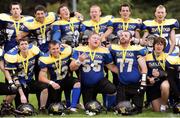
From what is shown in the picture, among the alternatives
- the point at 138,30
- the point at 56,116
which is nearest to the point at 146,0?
the point at 138,30

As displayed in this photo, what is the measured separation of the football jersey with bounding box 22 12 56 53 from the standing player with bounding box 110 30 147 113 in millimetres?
1312

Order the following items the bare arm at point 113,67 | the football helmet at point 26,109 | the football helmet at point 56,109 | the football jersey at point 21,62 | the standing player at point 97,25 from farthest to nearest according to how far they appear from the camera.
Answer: the standing player at point 97,25 < the bare arm at point 113,67 < the football jersey at point 21,62 < the football helmet at point 56,109 < the football helmet at point 26,109

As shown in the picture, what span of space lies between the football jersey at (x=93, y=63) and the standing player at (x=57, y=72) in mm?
152

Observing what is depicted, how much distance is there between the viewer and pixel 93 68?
9047mm

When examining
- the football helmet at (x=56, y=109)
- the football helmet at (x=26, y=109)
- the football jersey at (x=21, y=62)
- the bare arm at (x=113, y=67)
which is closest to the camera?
the football helmet at (x=26, y=109)

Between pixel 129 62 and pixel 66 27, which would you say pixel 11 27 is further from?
pixel 129 62

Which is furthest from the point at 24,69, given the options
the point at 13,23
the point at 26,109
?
the point at 13,23

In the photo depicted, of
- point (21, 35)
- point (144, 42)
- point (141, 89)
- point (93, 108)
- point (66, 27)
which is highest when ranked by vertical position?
point (66, 27)

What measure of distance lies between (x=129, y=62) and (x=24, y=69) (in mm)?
1580

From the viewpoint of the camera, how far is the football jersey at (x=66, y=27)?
32.3ft

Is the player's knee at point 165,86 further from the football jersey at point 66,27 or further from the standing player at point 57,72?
the football jersey at point 66,27

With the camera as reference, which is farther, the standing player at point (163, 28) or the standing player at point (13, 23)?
the standing player at point (163, 28)

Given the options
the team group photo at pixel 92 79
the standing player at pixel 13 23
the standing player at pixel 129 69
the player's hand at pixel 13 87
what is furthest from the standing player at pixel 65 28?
the player's hand at pixel 13 87

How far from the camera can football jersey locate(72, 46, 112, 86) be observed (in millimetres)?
9008
